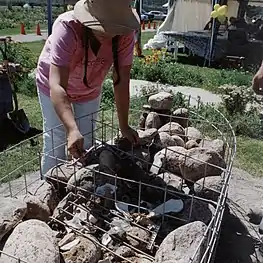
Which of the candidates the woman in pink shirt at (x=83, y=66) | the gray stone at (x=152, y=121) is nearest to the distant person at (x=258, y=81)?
the gray stone at (x=152, y=121)

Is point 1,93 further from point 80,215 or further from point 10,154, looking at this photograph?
point 80,215

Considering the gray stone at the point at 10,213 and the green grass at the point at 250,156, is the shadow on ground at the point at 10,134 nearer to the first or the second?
the green grass at the point at 250,156

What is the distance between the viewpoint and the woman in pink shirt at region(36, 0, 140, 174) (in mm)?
1550

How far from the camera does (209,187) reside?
176 centimetres

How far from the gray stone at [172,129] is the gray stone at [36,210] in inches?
39.5

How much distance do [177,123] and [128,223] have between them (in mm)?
1121

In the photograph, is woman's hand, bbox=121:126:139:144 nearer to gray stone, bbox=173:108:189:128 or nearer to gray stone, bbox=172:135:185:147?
gray stone, bbox=172:135:185:147

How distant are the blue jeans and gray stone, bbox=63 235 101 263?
2.09 feet

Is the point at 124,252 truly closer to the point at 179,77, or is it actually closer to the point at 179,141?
the point at 179,141

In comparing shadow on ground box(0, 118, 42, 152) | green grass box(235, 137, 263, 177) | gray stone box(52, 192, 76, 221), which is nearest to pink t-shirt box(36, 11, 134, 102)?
gray stone box(52, 192, 76, 221)

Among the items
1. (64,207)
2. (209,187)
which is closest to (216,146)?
(209,187)

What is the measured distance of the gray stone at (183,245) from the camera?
1.30 metres

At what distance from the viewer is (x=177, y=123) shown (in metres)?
2.55

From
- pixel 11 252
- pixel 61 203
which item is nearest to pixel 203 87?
pixel 61 203
